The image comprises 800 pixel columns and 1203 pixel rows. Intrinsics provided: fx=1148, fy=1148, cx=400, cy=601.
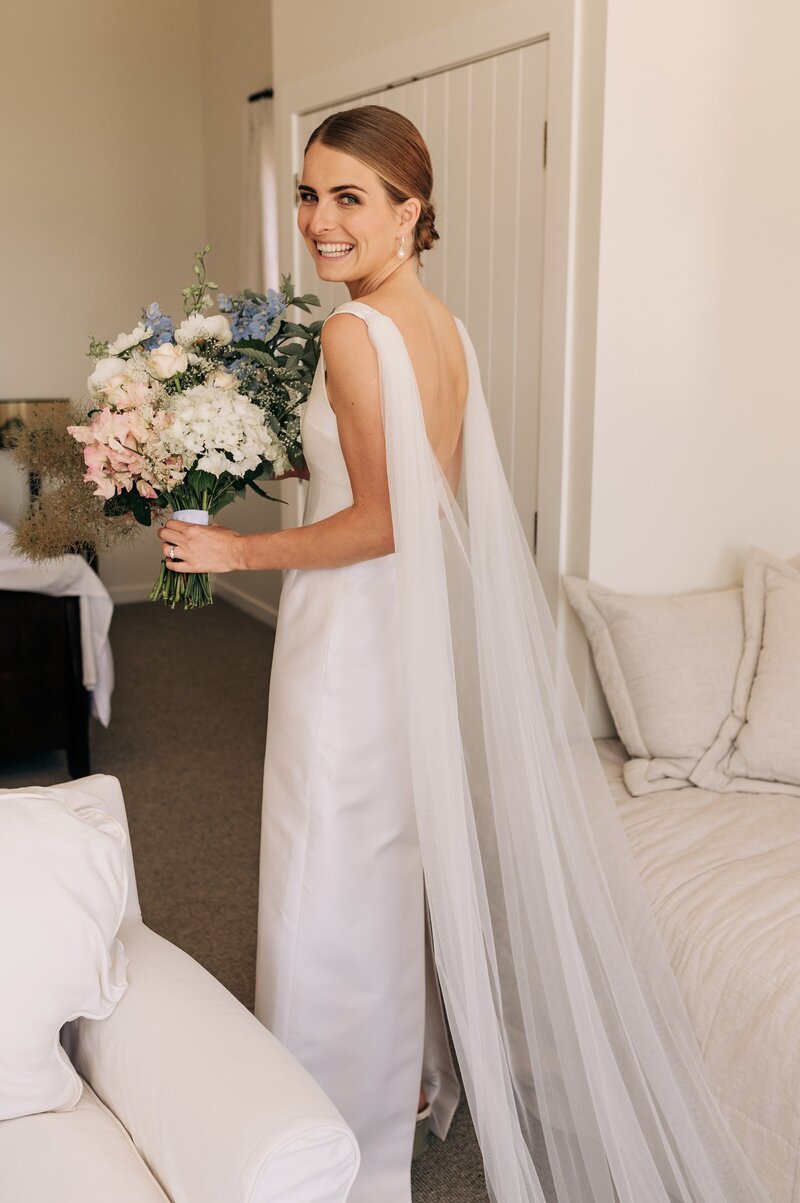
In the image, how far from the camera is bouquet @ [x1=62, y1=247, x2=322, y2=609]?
5.76ft

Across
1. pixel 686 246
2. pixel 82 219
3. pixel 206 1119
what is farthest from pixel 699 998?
pixel 82 219

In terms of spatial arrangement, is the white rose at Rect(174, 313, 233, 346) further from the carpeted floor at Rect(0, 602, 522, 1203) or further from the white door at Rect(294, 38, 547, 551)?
the carpeted floor at Rect(0, 602, 522, 1203)

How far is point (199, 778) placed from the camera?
4.06 meters

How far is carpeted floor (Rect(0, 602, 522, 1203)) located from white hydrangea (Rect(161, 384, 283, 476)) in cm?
126

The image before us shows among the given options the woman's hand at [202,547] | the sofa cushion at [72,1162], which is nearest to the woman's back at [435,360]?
the woman's hand at [202,547]

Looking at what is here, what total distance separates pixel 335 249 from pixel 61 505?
0.62 m

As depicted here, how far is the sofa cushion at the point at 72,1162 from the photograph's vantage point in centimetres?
125

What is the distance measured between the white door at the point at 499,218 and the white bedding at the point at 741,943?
2.99ft

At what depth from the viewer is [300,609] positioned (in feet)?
6.34

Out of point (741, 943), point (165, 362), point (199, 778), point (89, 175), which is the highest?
point (89, 175)

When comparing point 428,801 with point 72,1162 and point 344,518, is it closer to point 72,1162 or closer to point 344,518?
point 344,518

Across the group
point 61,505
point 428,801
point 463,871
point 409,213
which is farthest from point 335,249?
point 463,871

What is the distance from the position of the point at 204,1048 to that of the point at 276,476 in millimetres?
1012

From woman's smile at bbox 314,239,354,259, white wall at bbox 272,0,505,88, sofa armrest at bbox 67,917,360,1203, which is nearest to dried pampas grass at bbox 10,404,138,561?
woman's smile at bbox 314,239,354,259
